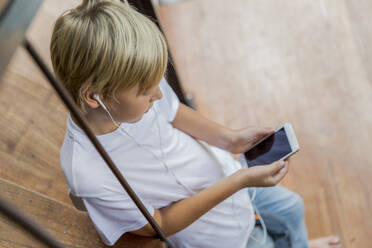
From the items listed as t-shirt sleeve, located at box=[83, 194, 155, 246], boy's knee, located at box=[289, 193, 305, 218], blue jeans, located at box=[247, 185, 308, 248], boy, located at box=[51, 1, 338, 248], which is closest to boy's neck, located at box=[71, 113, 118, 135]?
boy, located at box=[51, 1, 338, 248]

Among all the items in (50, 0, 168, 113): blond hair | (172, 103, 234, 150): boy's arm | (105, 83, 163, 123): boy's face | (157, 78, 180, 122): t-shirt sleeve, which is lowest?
(172, 103, 234, 150): boy's arm

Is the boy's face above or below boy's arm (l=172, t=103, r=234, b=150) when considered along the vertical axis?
above

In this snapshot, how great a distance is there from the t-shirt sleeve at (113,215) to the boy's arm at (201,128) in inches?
12.5

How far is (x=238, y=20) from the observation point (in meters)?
2.06

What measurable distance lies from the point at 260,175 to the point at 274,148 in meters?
0.13

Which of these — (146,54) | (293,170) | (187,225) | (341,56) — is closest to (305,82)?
(341,56)

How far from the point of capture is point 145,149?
0.89m

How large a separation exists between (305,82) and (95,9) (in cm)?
132

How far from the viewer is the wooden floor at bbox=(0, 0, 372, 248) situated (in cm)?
158

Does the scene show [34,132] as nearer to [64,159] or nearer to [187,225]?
[64,159]

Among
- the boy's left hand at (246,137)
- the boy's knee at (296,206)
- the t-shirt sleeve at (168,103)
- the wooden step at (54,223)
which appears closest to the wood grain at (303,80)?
the boy's knee at (296,206)

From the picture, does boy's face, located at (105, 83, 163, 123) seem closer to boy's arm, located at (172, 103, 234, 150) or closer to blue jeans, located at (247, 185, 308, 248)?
boy's arm, located at (172, 103, 234, 150)

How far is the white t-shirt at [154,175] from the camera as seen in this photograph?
78cm

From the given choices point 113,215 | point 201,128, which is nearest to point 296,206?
point 201,128
